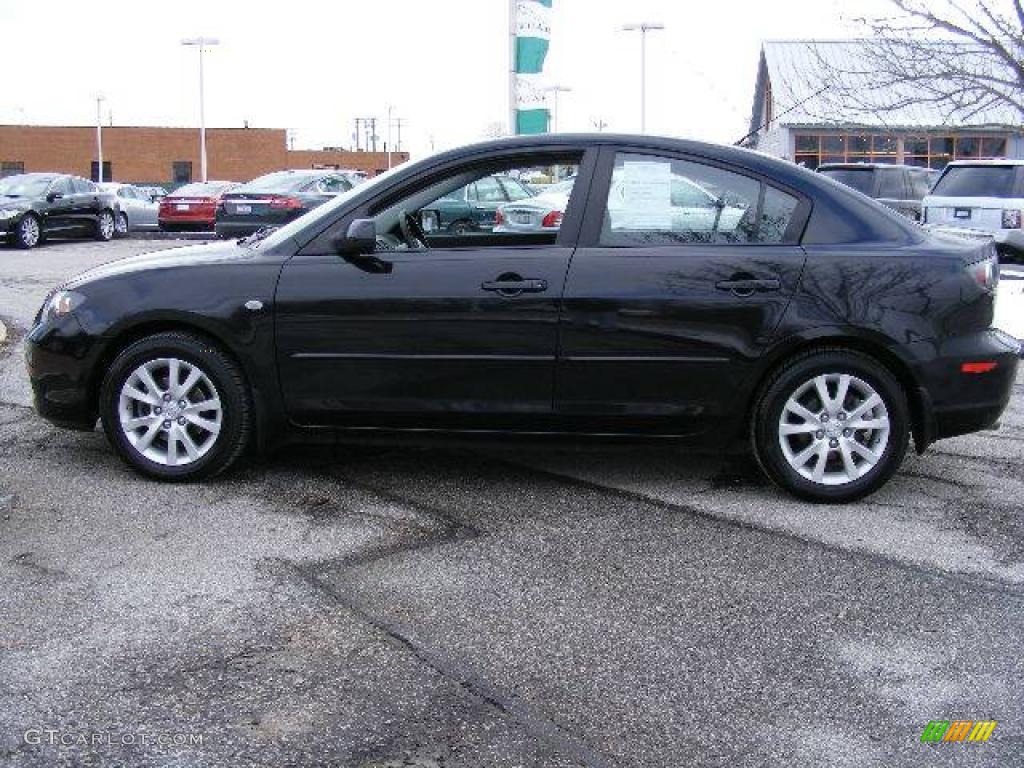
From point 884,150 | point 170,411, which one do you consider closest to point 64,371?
→ point 170,411

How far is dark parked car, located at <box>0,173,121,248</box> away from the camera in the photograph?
2252 centimetres

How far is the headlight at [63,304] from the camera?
5.67 metres

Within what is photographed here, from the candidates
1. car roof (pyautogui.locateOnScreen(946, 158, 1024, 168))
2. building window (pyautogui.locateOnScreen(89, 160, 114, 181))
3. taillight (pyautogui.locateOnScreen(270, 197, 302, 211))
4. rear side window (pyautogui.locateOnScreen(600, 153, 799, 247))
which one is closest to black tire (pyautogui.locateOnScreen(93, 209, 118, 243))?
taillight (pyautogui.locateOnScreen(270, 197, 302, 211))

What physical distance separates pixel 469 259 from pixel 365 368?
0.69m

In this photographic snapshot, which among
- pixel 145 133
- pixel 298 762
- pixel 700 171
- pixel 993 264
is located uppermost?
pixel 145 133

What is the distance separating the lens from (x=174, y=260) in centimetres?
568

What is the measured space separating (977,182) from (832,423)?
12.2 m

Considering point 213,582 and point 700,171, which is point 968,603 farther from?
point 213,582

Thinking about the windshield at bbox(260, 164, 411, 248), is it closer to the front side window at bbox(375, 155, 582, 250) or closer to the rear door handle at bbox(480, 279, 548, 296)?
the front side window at bbox(375, 155, 582, 250)

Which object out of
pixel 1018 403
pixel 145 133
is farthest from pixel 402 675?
pixel 145 133

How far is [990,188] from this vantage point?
52.4 ft

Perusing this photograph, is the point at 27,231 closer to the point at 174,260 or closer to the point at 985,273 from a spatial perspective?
the point at 174,260

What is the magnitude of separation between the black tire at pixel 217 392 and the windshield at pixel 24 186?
19.5 m

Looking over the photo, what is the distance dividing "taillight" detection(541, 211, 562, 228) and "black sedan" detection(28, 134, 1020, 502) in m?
0.04
